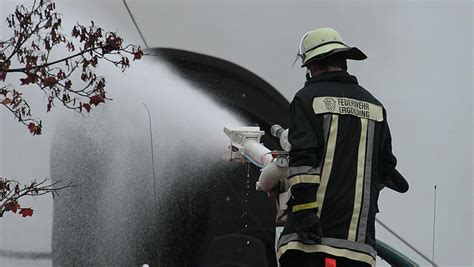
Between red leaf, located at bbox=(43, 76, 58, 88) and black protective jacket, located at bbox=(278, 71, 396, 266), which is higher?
red leaf, located at bbox=(43, 76, 58, 88)

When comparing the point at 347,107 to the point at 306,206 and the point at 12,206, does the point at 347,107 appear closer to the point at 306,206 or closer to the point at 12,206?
the point at 306,206

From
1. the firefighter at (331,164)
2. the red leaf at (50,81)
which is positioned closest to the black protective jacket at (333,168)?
→ the firefighter at (331,164)

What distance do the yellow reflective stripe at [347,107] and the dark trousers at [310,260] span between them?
48 cm

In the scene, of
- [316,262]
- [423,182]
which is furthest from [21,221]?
[423,182]

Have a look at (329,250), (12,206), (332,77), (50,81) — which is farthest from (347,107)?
(12,206)

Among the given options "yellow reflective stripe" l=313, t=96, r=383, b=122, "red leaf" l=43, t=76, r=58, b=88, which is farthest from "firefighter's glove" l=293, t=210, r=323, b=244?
"red leaf" l=43, t=76, r=58, b=88

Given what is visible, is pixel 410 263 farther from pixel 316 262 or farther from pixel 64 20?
pixel 64 20

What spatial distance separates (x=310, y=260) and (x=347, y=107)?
532 millimetres

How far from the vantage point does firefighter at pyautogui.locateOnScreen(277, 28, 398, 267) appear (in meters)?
2.42

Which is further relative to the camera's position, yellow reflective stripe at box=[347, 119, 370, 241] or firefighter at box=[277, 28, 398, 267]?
yellow reflective stripe at box=[347, 119, 370, 241]

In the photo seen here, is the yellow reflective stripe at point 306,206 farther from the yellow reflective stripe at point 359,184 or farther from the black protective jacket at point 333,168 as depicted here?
the yellow reflective stripe at point 359,184

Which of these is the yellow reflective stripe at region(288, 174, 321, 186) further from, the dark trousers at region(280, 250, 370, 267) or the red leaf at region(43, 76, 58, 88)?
the red leaf at region(43, 76, 58, 88)

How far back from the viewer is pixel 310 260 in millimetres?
2510

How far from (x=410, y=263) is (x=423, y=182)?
1.67ft
